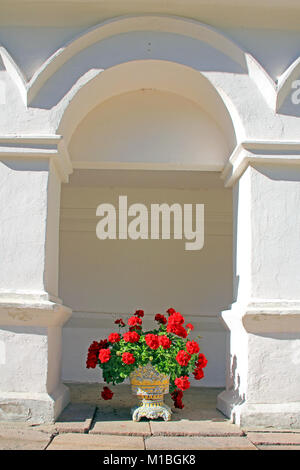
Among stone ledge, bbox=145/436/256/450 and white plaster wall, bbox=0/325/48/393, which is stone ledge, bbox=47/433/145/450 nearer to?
stone ledge, bbox=145/436/256/450

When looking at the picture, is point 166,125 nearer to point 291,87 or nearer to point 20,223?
point 291,87

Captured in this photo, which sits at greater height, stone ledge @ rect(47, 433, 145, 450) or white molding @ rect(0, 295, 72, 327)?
white molding @ rect(0, 295, 72, 327)

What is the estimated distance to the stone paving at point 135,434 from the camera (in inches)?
160

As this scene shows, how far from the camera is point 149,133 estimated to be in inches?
236

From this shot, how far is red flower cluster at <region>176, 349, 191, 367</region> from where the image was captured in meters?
4.78

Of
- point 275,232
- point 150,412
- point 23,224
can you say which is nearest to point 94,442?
point 150,412

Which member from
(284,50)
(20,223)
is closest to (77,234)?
(20,223)

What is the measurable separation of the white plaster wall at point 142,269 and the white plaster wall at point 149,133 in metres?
1.82

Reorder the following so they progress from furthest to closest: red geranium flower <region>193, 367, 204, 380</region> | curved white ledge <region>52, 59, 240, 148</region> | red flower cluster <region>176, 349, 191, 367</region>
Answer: curved white ledge <region>52, 59, 240, 148</region>
red geranium flower <region>193, 367, 204, 380</region>
red flower cluster <region>176, 349, 191, 367</region>

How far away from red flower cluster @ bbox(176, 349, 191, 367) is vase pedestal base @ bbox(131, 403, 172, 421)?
44cm

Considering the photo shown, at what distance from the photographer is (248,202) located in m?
5.04

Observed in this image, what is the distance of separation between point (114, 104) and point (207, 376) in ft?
12.3

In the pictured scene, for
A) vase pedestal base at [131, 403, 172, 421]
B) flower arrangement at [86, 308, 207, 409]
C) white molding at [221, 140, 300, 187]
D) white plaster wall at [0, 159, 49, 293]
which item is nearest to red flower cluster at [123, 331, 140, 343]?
flower arrangement at [86, 308, 207, 409]

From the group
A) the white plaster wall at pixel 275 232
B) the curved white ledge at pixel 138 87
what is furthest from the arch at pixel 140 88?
the white plaster wall at pixel 275 232
